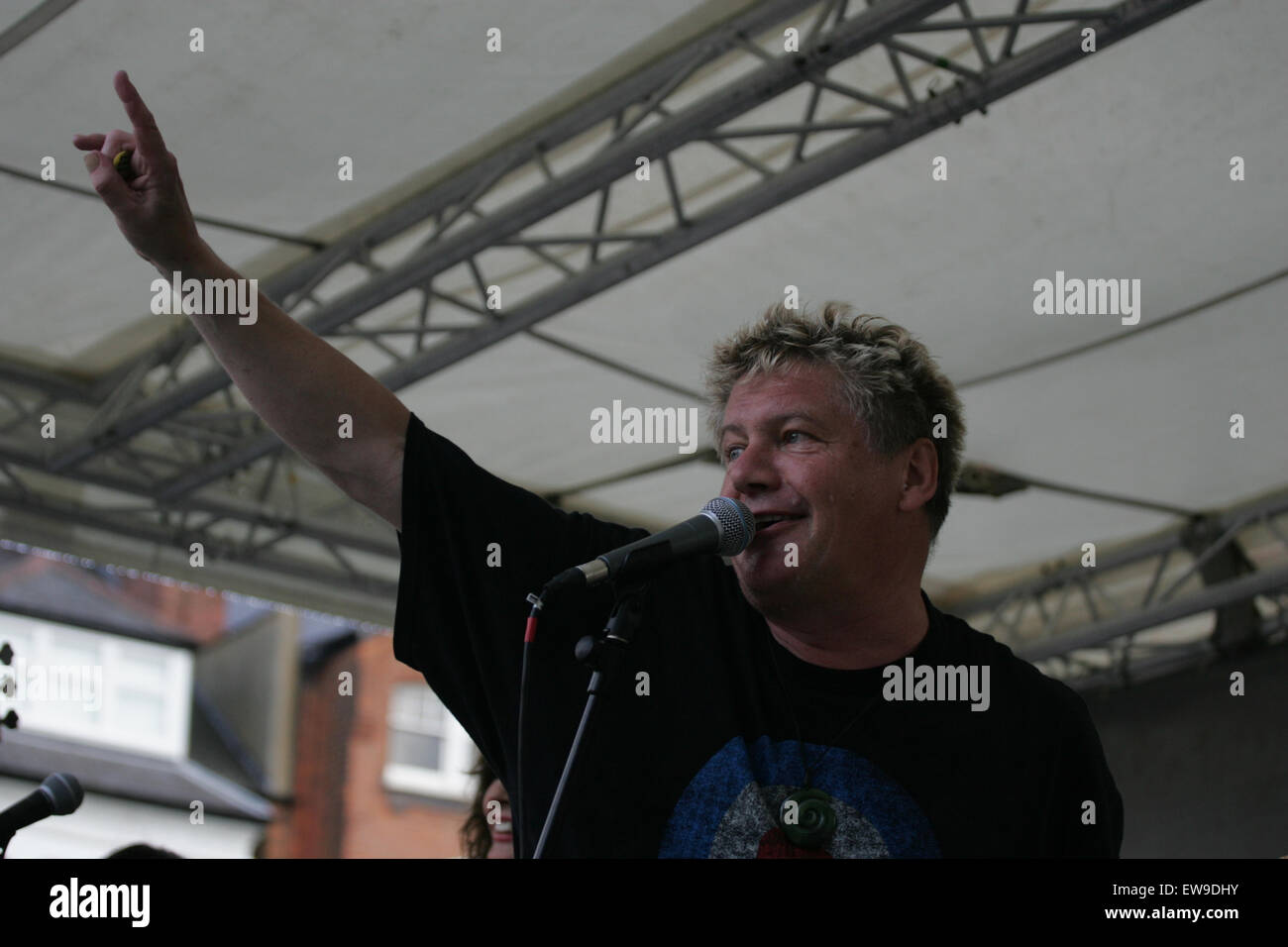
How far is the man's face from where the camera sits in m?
1.90

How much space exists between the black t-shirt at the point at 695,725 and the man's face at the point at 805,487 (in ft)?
0.32

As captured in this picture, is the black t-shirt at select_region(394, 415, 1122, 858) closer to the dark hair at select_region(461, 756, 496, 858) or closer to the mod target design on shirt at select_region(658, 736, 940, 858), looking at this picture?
the mod target design on shirt at select_region(658, 736, 940, 858)

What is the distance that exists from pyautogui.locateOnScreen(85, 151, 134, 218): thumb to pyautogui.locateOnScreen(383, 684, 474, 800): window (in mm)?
12114

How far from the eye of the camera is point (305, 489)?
24.2ft

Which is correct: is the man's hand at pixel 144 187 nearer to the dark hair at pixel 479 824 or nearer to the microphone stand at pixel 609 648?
the microphone stand at pixel 609 648

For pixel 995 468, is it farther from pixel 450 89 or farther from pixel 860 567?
pixel 860 567

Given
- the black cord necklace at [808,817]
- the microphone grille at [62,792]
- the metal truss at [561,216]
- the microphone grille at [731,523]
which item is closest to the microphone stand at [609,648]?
the microphone grille at [731,523]

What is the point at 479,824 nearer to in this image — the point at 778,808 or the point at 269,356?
the point at 778,808

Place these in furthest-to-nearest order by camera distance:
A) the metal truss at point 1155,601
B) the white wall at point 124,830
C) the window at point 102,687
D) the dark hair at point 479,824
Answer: the window at point 102,687 < the white wall at point 124,830 < the metal truss at point 1155,601 < the dark hair at point 479,824

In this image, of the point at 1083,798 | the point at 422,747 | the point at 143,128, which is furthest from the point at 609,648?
the point at 422,747

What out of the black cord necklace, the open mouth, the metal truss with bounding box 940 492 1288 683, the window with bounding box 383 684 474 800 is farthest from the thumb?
the window with bounding box 383 684 474 800

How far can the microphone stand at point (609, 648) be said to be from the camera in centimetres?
156

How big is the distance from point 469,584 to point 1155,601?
6.16 meters

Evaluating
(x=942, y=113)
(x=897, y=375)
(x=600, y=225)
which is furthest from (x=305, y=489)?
(x=897, y=375)
